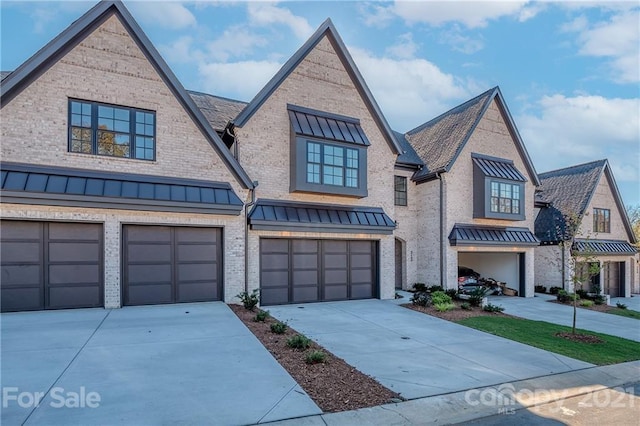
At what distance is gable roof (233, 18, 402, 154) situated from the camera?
14539 mm

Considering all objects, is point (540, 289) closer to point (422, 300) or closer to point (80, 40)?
point (422, 300)

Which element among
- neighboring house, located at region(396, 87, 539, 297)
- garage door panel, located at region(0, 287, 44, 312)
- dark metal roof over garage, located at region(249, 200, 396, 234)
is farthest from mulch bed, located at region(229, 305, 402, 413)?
neighboring house, located at region(396, 87, 539, 297)

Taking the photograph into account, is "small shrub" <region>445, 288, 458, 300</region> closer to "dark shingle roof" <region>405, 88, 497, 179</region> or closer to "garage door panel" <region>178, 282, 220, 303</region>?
"dark shingle roof" <region>405, 88, 497, 179</region>

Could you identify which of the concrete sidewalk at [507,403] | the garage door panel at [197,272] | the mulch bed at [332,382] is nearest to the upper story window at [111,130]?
the garage door panel at [197,272]

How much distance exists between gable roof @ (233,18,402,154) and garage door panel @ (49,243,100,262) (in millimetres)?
6401

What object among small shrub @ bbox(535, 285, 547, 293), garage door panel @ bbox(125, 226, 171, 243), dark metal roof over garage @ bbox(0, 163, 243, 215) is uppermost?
dark metal roof over garage @ bbox(0, 163, 243, 215)

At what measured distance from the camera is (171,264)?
12.8 m

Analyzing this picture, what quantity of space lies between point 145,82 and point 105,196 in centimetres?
406

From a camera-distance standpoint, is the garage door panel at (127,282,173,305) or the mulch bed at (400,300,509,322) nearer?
the garage door panel at (127,282,173,305)

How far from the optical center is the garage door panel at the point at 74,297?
37.2ft

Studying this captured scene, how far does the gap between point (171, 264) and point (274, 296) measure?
13.0ft

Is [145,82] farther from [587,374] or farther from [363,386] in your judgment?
[587,374]

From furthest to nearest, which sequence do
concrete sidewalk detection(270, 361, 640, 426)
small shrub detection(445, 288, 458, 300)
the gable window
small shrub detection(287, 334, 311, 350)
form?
the gable window, small shrub detection(445, 288, 458, 300), small shrub detection(287, 334, 311, 350), concrete sidewalk detection(270, 361, 640, 426)

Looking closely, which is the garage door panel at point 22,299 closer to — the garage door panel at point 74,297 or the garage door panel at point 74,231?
the garage door panel at point 74,297
